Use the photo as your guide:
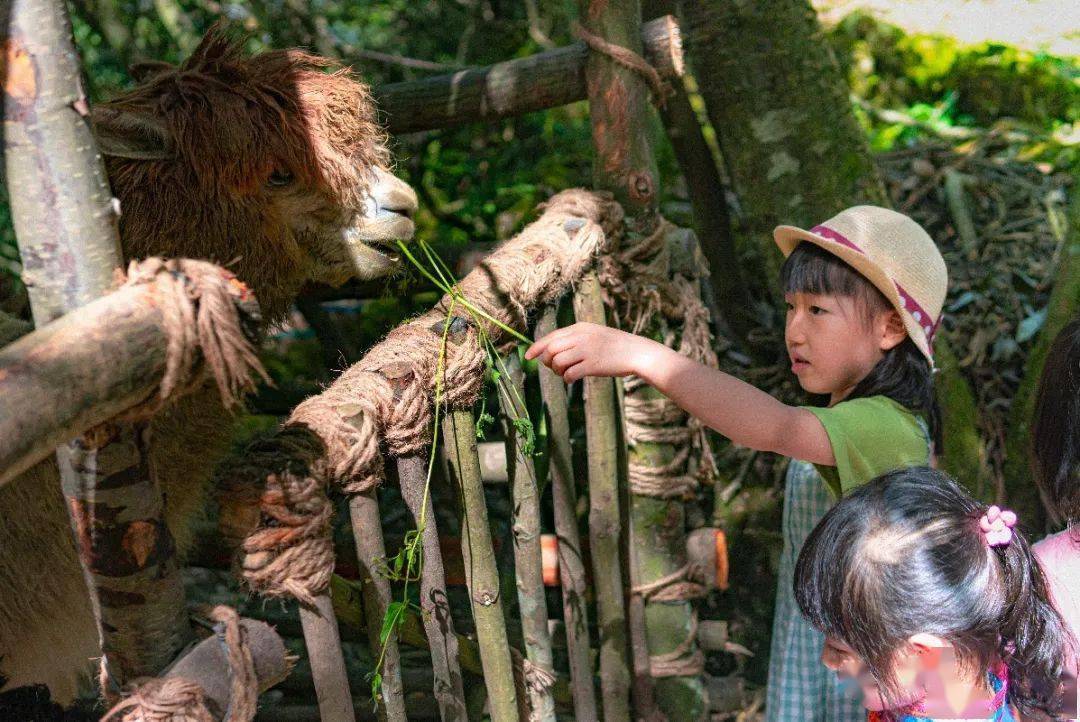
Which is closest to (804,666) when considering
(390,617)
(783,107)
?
(390,617)

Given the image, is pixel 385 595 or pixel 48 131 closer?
pixel 48 131

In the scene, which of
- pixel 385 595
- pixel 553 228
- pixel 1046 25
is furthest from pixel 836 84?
pixel 1046 25

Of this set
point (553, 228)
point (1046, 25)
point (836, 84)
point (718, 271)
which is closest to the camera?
point (553, 228)

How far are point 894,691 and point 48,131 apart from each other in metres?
1.48

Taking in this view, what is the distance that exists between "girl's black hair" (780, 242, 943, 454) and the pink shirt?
0.36 meters

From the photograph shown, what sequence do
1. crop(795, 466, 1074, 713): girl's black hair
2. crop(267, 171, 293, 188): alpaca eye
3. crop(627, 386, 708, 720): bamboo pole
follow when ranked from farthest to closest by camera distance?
crop(627, 386, 708, 720): bamboo pole, crop(267, 171, 293, 188): alpaca eye, crop(795, 466, 1074, 713): girl's black hair

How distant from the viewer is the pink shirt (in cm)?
190

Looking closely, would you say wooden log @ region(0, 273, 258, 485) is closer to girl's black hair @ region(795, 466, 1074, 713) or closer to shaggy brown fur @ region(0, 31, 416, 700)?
girl's black hair @ region(795, 466, 1074, 713)

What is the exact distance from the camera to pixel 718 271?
13.8 feet

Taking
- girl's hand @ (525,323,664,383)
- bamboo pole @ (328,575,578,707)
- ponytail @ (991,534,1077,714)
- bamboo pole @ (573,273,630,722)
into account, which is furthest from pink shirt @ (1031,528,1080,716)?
bamboo pole @ (328,575,578,707)

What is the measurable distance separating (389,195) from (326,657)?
1493mm

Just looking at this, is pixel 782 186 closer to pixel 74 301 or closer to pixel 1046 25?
pixel 74 301

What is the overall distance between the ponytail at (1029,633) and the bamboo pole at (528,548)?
0.93m

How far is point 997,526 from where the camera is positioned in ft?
5.17
